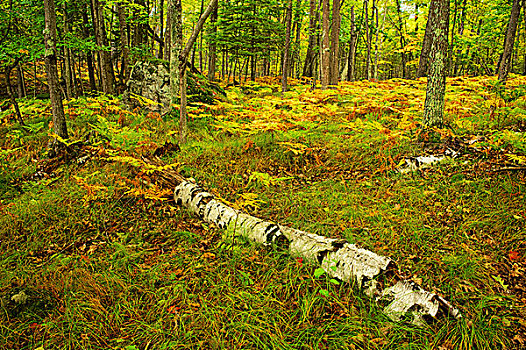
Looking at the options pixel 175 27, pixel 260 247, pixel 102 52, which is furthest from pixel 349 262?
pixel 102 52

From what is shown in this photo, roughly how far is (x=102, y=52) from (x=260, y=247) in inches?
414

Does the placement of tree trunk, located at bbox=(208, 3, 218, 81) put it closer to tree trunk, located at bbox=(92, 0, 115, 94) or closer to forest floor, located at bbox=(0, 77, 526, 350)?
tree trunk, located at bbox=(92, 0, 115, 94)

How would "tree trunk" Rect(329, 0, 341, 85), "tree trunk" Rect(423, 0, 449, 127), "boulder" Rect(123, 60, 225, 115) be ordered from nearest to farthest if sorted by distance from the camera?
"tree trunk" Rect(423, 0, 449, 127), "boulder" Rect(123, 60, 225, 115), "tree trunk" Rect(329, 0, 341, 85)

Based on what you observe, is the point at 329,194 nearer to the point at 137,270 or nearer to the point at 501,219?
the point at 501,219

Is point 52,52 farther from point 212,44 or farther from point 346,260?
point 212,44

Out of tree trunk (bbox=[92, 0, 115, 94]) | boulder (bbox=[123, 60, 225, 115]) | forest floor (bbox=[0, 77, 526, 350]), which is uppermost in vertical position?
tree trunk (bbox=[92, 0, 115, 94])

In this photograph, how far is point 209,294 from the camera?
2.82 m

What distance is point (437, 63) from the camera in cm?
511

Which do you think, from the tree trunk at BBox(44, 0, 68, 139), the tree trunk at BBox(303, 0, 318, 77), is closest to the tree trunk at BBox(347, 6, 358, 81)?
the tree trunk at BBox(303, 0, 318, 77)

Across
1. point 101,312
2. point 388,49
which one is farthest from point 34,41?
point 388,49

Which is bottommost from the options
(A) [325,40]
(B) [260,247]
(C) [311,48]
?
(B) [260,247]

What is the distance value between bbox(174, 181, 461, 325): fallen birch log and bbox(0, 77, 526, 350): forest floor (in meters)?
0.11

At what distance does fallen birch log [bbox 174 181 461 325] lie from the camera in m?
2.38

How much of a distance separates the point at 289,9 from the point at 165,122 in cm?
677
